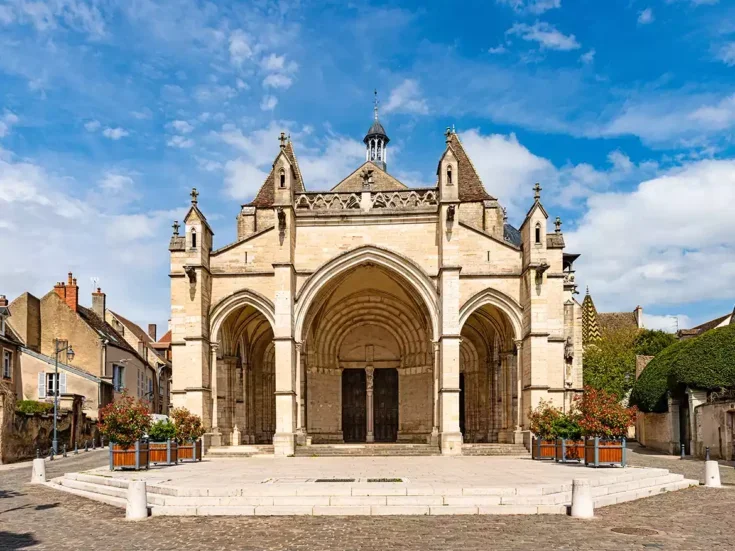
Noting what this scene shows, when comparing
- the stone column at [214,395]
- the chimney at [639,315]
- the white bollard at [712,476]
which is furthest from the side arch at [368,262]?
the chimney at [639,315]

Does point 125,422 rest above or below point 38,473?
above

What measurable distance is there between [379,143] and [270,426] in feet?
59.2

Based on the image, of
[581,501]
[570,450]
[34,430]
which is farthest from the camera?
[34,430]

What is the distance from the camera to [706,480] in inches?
543

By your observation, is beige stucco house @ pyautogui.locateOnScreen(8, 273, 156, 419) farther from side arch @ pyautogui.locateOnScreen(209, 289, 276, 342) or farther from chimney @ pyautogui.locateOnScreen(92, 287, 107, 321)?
side arch @ pyautogui.locateOnScreen(209, 289, 276, 342)

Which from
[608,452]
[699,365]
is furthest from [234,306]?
[699,365]

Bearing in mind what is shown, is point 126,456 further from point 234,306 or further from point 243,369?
point 243,369

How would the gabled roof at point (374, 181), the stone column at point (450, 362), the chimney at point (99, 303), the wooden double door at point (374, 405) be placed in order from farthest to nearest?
the chimney at point (99, 303) < the gabled roof at point (374, 181) < the wooden double door at point (374, 405) < the stone column at point (450, 362)

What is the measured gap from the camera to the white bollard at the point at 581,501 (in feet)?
31.7

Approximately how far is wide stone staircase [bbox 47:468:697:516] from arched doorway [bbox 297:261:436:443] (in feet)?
44.0

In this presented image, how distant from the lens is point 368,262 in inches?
888

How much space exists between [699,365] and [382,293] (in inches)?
426

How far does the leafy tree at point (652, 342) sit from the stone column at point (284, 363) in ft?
95.0

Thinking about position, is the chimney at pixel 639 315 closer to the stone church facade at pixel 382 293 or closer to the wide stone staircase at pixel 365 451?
the stone church facade at pixel 382 293
